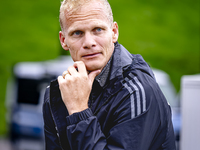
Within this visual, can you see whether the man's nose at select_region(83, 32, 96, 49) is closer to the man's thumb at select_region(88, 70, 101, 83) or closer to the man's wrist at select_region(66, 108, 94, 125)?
the man's thumb at select_region(88, 70, 101, 83)

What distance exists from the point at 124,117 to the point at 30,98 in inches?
393

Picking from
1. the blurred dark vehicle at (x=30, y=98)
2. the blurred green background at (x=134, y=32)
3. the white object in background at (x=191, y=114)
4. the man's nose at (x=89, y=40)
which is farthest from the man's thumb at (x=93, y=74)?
the blurred green background at (x=134, y=32)

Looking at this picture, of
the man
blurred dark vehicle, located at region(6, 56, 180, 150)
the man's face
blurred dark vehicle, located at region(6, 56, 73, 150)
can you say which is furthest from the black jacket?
blurred dark vehicle, located at region(6, 56, 73, 150)

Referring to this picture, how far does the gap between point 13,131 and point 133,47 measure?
1115cm

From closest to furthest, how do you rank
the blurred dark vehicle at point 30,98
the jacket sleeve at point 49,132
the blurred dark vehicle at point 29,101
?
the jacket sleeve at point 49,132
the blurred dark vehicle at point 30,98
the blurred dark vehicle at point 29,101

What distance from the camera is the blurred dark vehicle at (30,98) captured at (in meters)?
10.1

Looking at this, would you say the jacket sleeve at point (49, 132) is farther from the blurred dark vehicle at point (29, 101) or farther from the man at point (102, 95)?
the blurred dark vehicle at point (29, 101)

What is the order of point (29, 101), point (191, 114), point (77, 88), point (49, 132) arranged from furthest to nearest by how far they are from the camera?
point (29, 101) < point (191, 114) < point (49, 132) < point (77, 88)

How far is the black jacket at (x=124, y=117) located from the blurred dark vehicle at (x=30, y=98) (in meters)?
6.85

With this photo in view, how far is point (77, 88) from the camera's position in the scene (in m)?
1.96

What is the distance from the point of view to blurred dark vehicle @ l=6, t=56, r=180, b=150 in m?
10.1

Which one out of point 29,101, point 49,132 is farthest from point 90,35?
point 29,101

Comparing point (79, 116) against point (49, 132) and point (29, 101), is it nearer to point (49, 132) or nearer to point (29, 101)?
point (49, 132)

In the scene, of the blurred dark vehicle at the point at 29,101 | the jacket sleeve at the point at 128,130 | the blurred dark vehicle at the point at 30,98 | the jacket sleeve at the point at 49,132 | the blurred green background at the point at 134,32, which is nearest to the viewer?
the jacket sleeve at the point at 128,130
